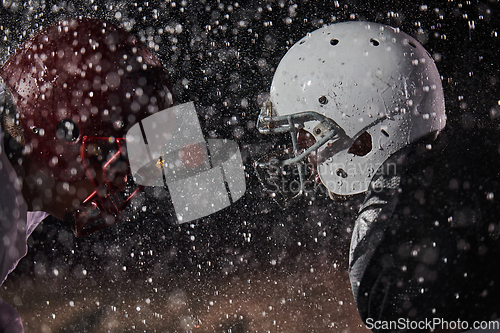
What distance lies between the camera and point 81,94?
2.78 feet

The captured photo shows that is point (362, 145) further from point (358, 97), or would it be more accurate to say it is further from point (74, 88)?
point (74, 88)

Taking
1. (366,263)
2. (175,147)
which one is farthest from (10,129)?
(366,263)

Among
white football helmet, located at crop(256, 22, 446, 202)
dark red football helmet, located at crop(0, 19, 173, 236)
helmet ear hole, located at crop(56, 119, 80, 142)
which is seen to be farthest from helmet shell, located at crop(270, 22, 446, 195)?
helmet ear hole, located at crop(56, 119, 80, 142)

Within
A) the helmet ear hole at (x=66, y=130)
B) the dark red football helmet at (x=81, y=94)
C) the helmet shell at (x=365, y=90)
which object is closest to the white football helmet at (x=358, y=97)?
the helmet shell at (x=365, y=90)

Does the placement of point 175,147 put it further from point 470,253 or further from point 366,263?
point 470,253

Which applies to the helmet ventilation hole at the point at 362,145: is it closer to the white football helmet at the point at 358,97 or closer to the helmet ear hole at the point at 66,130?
the white football helmet at the point at 358,97

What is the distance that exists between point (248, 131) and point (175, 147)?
73 cm

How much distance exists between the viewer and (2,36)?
6.31 ft

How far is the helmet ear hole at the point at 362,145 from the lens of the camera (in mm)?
1023

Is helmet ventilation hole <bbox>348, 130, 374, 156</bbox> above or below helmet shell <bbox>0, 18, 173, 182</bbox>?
below

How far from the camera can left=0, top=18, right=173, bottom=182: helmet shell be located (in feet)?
2.77

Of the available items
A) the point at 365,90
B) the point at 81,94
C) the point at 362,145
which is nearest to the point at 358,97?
the point at 365,90

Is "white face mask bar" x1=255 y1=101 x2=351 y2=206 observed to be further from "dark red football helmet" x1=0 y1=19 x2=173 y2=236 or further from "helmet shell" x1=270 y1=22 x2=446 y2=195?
"dark red football helmet" x1=0 y1=19 x2=173 y2=236

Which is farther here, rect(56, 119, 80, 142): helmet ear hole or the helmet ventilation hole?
the helmet ventilation hole
